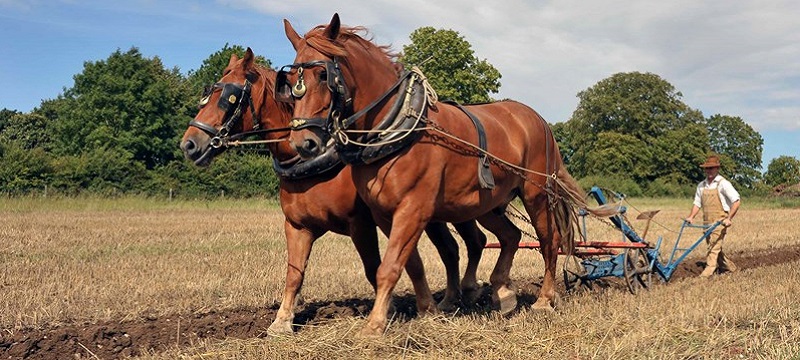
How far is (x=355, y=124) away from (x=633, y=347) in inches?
84.3

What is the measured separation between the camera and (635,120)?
5300 cm

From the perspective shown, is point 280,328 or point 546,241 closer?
point 280,328

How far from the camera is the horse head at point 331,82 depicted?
4391 mm

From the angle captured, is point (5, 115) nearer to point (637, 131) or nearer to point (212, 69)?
point (212, 69)

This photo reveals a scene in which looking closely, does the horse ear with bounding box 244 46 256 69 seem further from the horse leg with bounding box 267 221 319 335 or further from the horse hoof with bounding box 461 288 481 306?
the horse hoof with bounding box 461 288 481 306

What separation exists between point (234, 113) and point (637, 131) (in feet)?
165

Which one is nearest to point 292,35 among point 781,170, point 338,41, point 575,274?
point 338,41

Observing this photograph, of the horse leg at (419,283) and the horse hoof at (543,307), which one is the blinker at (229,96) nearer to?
the horse leg at (419,283)

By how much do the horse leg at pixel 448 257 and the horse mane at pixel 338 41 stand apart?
7.19 ft

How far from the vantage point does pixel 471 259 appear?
709cm

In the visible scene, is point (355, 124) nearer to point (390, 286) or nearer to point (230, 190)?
point (390, 286)

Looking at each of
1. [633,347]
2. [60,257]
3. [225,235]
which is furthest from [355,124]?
[225,235]

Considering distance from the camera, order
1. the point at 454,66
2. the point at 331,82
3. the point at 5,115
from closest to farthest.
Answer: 1. the point at 331,82
2. the point at 454,66
3. the point at 5,115

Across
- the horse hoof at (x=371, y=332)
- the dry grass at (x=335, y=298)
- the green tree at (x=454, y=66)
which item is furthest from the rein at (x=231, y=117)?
the green tree at (x=454, y=66)
